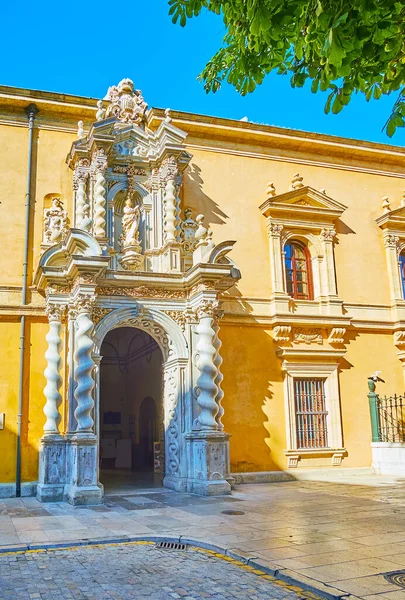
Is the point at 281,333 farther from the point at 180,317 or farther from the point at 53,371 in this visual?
the point at 53,371

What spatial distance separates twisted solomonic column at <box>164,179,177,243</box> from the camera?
1572 cm

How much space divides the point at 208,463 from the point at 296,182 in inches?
358

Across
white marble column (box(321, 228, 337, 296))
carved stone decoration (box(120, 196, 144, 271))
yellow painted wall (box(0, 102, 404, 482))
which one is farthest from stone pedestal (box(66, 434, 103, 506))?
white marble column (box(321, 228, 337, 296))

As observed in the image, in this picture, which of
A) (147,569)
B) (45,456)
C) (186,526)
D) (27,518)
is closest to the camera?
(147,569)

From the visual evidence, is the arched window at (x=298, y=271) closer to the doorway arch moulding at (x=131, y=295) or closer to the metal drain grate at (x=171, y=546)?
the doorway arch moulding at (x=131, y=295)

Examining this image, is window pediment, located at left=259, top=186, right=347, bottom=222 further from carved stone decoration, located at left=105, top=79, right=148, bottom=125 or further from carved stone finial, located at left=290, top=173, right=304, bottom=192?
carved stone decoration, located at left=105, top=79, right=148, bottom=125

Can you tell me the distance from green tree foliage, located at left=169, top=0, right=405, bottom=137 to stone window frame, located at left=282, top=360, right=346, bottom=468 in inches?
433

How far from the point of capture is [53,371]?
45.4 ft

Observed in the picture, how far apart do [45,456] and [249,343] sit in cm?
631

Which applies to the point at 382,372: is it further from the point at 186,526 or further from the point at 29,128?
the point at 29,128

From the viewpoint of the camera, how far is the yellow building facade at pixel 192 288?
547 inches

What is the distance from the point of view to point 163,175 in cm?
1633

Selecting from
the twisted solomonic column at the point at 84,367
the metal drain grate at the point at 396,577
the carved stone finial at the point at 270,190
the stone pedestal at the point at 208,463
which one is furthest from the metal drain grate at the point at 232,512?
the carved stone finial at the point at 270,190

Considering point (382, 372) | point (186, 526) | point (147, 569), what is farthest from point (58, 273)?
point (382, 372)
